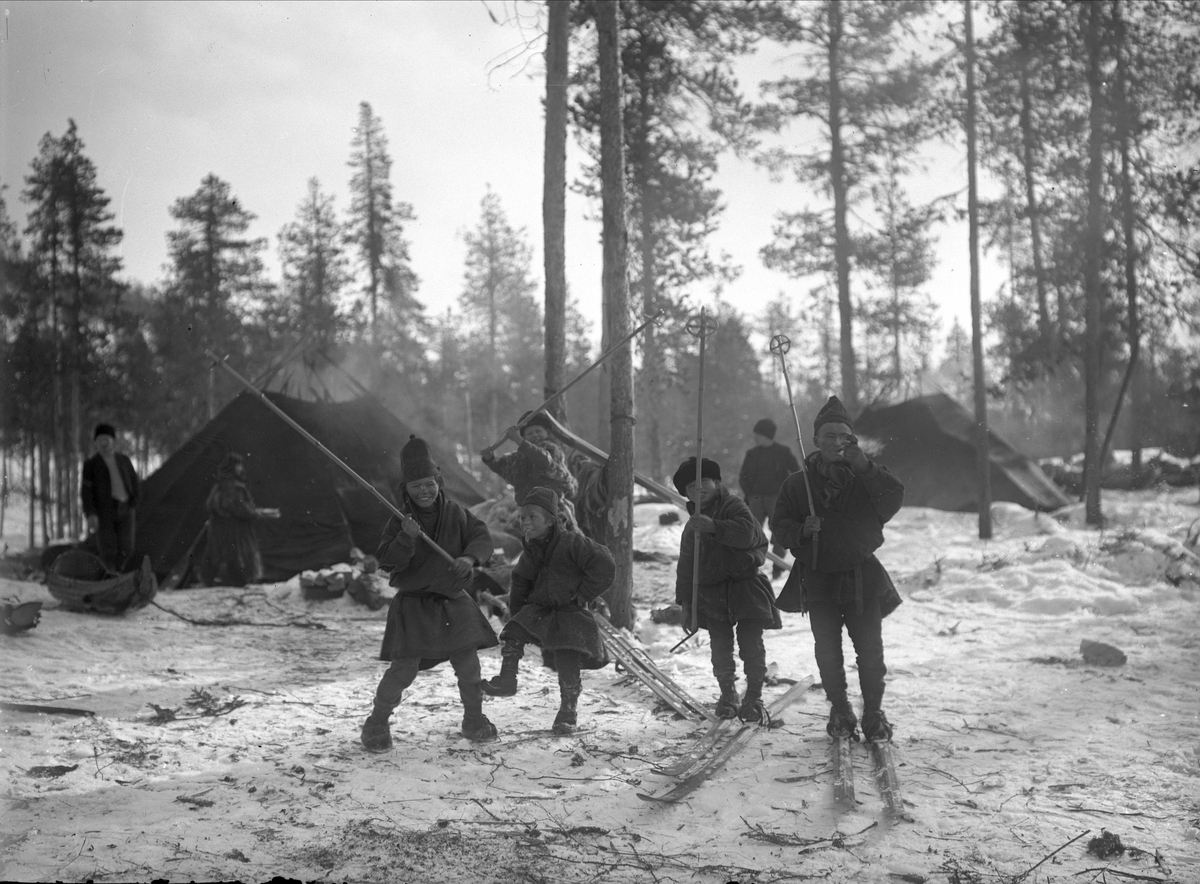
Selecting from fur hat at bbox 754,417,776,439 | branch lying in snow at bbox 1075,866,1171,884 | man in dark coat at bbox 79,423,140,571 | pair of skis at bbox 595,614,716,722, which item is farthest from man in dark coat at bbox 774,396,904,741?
man in dark coat at bbox 79,423,140,571

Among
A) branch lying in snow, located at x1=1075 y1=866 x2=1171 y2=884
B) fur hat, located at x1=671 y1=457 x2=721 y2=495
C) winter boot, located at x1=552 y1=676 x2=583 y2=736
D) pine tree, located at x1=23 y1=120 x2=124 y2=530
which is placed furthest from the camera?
pine tree, located at x1=23 y1=120 x2=124 y2=530

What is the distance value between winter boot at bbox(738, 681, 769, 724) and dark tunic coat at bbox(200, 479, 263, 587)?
7.19 metres

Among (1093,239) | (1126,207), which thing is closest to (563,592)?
(1093,239)

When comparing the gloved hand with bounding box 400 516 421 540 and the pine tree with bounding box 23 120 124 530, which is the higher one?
the pine tree with bounding box 23 120 124 530

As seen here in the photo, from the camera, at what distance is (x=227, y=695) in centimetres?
592

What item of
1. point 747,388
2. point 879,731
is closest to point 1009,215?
point 747,388

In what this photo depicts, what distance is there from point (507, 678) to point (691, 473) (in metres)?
1.60

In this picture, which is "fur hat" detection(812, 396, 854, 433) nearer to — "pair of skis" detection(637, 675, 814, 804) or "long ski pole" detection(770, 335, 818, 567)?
"long ski pole" detection(770, 335, 818, 567)

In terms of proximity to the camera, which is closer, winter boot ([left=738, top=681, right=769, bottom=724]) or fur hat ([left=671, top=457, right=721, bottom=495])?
winter boot ([left=738, top=681, right=769, bottom=724])

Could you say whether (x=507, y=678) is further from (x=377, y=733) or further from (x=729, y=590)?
(x=729, y=590)

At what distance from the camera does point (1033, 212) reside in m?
14.8

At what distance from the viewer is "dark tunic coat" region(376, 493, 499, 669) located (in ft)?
15.7

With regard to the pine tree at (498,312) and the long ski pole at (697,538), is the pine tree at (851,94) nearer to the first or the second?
the long ski pole at (697,538)

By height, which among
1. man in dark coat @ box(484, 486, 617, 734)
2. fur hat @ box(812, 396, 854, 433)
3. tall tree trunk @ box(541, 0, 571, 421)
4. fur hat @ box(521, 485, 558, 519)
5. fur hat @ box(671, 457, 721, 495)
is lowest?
man in dark coat @ box(484, 486, 617, 734)
